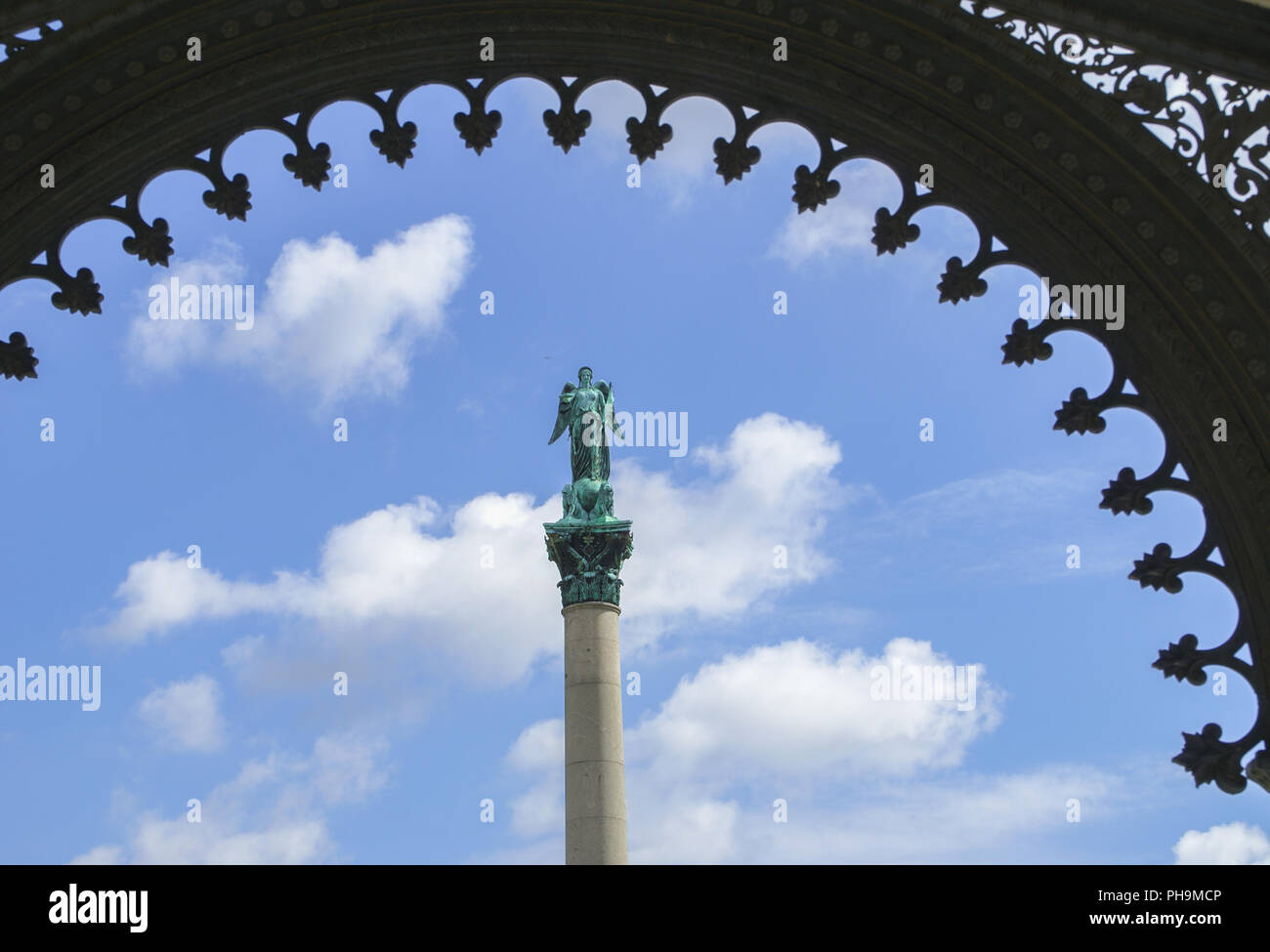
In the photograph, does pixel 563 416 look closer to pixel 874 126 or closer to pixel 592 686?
pixel 592 686

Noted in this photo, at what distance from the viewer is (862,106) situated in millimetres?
7488

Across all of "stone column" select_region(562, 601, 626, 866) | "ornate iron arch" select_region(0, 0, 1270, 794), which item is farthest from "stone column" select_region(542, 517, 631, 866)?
"ornate iron arch" select_region(0, 0, 1270, 794)

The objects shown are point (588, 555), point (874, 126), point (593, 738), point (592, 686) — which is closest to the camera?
point (874, 126)

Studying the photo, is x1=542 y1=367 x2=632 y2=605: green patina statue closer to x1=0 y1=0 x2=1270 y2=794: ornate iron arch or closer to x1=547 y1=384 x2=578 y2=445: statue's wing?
x1=547 y1=384 x2=578 y2=445: statue's wing

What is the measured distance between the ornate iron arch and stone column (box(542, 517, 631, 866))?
30.8ft

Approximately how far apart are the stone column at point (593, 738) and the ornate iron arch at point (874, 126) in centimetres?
936

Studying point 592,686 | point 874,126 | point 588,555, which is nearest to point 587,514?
point 588,555

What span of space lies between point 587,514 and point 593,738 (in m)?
2.55

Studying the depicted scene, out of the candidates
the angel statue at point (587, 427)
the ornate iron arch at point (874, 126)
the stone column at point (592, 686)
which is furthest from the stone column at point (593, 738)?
the ornate iron arch at point (874, 126)

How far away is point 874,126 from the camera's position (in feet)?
24.6

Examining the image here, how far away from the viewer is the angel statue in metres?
17.8

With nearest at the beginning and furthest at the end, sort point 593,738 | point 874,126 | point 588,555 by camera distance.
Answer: point 874,126
point 593,738
point 588,555

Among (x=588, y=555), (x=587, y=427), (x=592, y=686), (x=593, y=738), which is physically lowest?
(x=593, y=738)

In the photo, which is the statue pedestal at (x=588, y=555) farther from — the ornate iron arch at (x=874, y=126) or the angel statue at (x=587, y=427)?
the ornate iron arch at (x=874, y=126)
